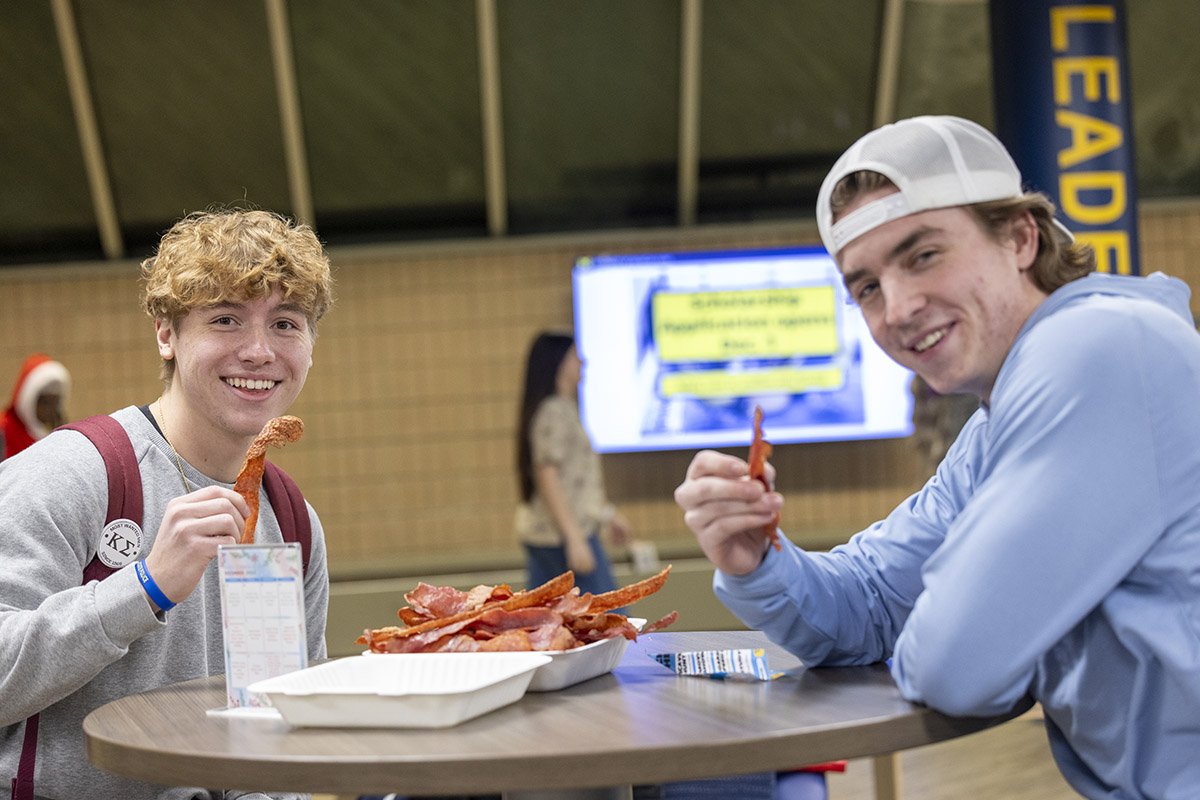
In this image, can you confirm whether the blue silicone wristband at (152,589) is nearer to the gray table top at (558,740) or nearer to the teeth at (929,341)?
the gray table top at (558,740)

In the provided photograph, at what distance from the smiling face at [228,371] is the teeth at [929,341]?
97 cm

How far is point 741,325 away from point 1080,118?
2580 millimetres

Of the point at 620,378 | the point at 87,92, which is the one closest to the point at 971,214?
the point at 620,378

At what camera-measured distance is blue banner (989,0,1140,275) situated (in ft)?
11.0

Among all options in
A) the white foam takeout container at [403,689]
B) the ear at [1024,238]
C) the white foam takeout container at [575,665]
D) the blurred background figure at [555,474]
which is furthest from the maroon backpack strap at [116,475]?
the blurred background figure at [555,474]

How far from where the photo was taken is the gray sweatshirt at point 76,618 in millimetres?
1354

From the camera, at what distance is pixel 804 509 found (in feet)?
19.7

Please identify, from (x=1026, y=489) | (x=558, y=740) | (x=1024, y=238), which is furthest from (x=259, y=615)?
(x=1024, y=238)

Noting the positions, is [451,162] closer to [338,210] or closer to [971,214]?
[338,210]

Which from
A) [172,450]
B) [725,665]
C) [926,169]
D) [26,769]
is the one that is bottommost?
[26,769]

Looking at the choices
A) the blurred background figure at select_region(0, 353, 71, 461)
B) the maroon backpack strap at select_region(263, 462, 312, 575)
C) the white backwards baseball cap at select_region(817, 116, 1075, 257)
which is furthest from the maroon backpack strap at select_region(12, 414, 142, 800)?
the blurred background figure at select_region(0, 353, 71, 461)

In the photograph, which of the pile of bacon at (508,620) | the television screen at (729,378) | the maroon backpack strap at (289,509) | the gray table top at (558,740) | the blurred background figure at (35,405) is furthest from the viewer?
the television screen at (729,378)

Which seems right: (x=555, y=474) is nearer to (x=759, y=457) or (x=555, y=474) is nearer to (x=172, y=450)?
(x=172, y=450)

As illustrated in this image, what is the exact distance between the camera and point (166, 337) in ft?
5.76
